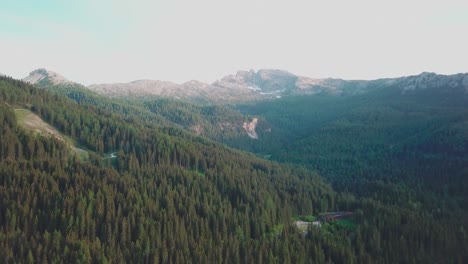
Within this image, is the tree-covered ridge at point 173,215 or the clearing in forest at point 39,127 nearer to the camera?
the tree-covered ridge at point 173,215

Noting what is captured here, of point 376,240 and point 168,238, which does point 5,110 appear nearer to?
point 168,238

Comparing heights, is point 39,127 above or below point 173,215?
→ above

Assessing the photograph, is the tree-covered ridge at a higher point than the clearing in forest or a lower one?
lower

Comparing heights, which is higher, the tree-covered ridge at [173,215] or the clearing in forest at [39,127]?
the clearing in forest at [39,127]

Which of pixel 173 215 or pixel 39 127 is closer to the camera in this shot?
pixel 173 215

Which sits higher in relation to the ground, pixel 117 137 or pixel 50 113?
pixel 50 113

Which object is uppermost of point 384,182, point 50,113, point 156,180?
point 50,113

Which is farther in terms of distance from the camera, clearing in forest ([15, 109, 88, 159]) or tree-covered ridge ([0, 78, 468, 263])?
clearing in forest ([15, 109, 88, 159])

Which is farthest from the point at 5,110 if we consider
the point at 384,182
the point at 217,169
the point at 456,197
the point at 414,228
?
the point at 456,197
